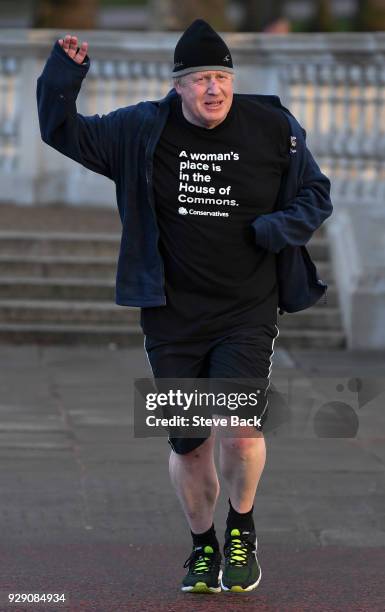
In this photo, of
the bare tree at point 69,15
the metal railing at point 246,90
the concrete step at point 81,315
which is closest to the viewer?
the concrete step at point 81,315

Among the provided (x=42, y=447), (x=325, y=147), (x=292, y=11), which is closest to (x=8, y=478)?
(x=42, y=447)

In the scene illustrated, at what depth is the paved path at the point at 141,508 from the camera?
17.4 feet

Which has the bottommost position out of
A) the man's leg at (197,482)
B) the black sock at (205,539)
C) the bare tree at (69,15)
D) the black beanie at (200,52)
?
the black sock at (205,539)

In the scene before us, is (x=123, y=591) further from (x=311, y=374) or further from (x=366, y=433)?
(x=311, y=374)

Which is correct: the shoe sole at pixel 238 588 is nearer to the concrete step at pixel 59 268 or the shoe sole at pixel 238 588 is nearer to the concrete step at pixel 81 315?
the concrete step at pixel 81 315

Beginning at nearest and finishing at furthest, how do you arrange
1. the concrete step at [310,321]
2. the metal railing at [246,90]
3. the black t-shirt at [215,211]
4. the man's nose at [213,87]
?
the man's nose at [213,87] → the black t-shirt at [215,211] → the concrete step at [310,321] → the metal railing at [246,90]

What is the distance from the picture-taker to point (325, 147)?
12352 mm

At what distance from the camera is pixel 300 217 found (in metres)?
4.96

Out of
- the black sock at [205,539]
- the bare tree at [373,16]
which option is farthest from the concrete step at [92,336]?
the bare tree at [373,16]

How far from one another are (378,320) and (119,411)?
313 cm

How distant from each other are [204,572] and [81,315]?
19.5 feet

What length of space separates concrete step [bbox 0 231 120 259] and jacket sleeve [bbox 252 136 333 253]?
21.8 ft

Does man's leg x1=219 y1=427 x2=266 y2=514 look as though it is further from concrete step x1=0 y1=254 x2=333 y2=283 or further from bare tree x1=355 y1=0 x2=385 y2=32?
bare tree x1=355 y1=0 x2=385 y2=32

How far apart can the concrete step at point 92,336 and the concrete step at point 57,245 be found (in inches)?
37.2
